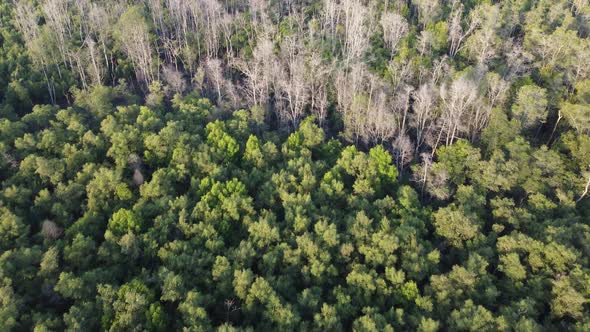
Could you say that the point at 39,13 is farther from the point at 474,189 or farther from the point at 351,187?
the point at 474,189

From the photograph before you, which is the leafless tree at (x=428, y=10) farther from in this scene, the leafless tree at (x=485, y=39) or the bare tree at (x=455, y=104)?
the bare tree at (x=455, y=104)

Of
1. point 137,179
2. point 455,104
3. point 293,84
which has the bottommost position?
point 137,179

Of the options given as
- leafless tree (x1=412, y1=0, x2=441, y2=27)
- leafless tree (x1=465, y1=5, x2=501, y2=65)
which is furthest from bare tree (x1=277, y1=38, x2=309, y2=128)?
leafless tree (x1=465, y1=5, x2=501, y2=65)

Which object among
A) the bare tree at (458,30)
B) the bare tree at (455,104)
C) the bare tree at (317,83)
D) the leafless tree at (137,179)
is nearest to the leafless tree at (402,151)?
the bare tree at (455,104)

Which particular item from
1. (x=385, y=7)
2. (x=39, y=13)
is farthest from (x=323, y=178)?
(x=39, y=13)

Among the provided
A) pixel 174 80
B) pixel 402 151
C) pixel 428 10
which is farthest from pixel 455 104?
pixel 174 80

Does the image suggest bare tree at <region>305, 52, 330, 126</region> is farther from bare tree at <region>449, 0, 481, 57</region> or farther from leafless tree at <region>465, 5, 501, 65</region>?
leafless tree at <region>465, 5, 501, 65</region>

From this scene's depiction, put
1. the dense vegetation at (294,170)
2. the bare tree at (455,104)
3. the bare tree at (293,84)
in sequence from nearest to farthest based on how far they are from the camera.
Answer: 1. the dense vegetation at (294,170)
2. the bare tree at (455,104)
3. the bare tree at (293,84)

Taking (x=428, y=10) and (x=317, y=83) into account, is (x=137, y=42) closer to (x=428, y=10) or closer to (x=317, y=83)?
(x=317, y=83)

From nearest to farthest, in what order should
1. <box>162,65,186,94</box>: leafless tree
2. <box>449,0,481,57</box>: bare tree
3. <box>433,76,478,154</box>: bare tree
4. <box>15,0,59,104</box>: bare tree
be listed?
<box>433,76,478,154</box>: bare tree < <box>15,0,59,104</box>: bare tree < <box>162,65,186,94</box>: leafless tree < <box>449,0,481,57</box>: bare tree
